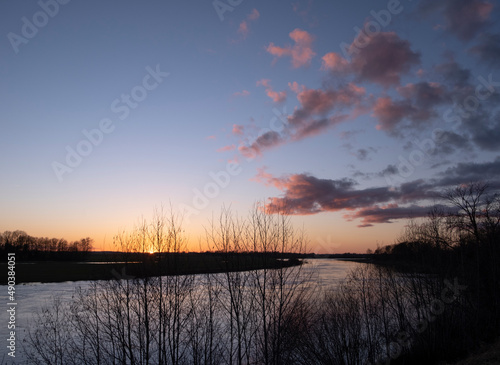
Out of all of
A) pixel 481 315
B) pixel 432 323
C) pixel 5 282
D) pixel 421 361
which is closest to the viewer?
pixel 421 361

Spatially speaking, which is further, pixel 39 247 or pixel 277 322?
pixel 39 247

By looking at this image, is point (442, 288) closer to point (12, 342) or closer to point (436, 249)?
point (436, 249)

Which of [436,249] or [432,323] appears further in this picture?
[436,249]

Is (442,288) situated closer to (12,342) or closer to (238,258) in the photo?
(238,258)

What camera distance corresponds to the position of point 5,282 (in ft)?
156

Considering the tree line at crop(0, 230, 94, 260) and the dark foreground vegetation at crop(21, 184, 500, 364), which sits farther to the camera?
the tree line at crop(0, 230, 94, 260)

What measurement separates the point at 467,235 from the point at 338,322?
67.1 ft

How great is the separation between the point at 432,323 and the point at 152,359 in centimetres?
1545

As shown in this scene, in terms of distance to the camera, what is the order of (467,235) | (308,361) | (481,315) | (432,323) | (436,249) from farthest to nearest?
1. (467,235)
2. (481,315)
3. (436,249)
4. (432,323)
5. (308,361)

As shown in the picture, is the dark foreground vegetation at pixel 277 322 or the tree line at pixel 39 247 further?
the tree line at pixel 39 247

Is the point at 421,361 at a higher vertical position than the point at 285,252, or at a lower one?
lower

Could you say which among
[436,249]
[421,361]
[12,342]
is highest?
[436,249]

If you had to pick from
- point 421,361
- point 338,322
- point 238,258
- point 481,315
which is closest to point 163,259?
point 238,258

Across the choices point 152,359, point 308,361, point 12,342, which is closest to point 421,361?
point 308,361
